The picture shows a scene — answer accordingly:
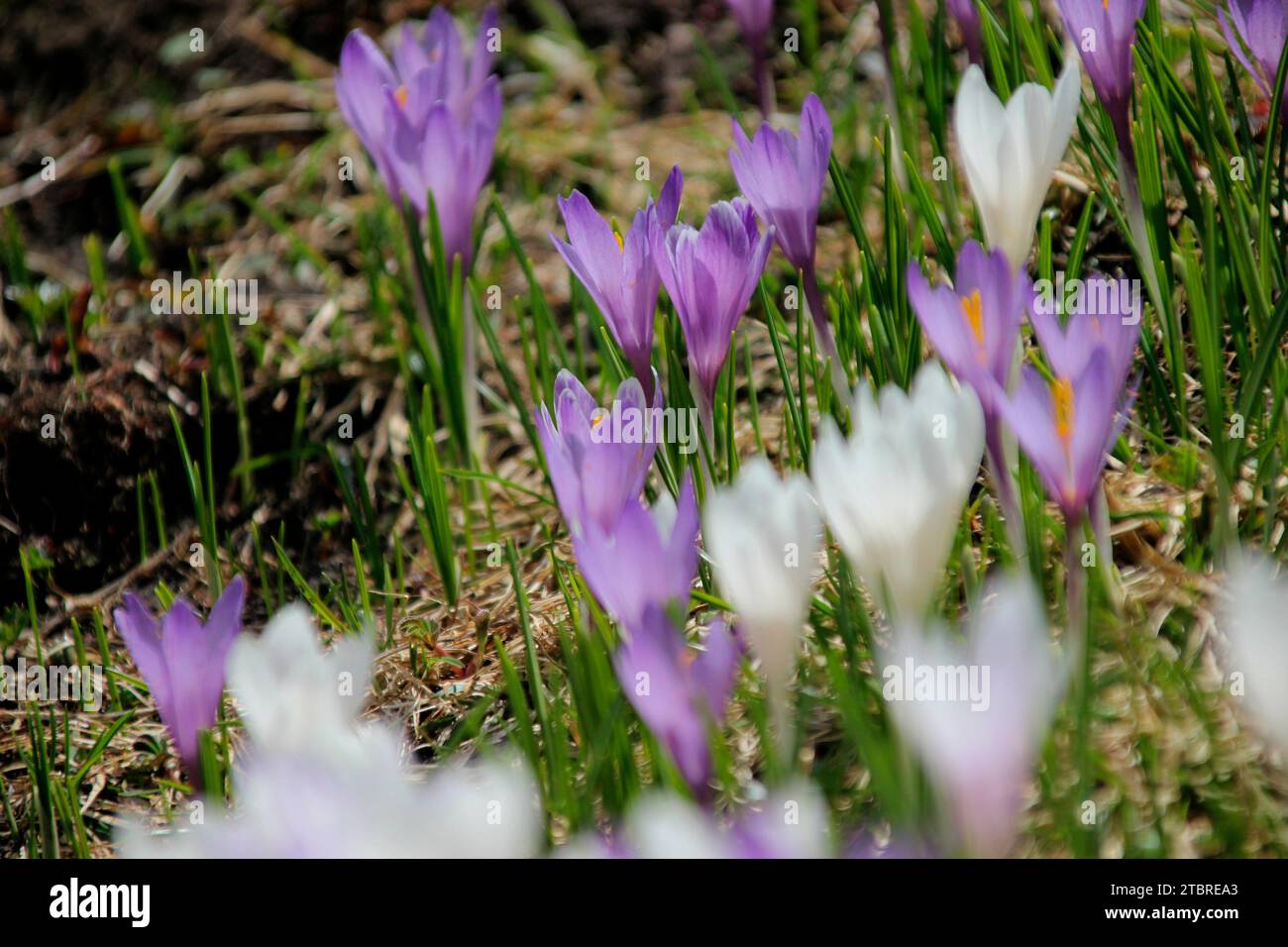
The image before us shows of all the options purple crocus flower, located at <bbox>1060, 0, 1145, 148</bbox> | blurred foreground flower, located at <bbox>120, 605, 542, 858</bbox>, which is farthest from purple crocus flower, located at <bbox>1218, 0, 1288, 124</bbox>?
blurred foreground flower, located at <bbox>120, 605, 542, 858</bbox>

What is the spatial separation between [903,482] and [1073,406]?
0.60 ft

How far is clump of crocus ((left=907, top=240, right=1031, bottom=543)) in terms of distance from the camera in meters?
1.08

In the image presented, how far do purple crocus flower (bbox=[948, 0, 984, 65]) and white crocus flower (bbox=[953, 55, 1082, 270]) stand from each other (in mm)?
428

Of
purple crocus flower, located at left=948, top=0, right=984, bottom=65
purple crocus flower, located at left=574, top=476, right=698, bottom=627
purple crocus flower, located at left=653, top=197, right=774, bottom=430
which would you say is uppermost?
purple crocus flower, located at left=948, top=0, right=984, bottom=65

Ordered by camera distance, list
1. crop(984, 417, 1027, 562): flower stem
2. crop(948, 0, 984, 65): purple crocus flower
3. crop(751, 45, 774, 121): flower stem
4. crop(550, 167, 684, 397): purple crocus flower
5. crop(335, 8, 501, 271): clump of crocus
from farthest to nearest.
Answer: crop(751, 45, 774, 121): flower stem, crop(335, 8, 501, 271): clump of crocus, crop(948, 0, 984, 65): purple crocus flower, crop(550, 167, 684, 397): purple crocus flower, crop(984, 417, 1027, 562): flower stem

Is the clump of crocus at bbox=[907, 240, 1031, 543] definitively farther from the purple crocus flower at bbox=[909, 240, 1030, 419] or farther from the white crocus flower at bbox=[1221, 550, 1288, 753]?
the white crocus flower at bbox=[1221, 550, 1288, 753]

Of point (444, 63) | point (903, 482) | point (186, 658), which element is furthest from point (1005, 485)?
point (444, 63)

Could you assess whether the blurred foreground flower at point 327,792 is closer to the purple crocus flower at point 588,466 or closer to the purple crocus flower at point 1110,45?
the purple crocus flower at point 588,466

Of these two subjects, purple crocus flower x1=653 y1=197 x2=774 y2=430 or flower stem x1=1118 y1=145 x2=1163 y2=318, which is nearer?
purple crocus flower x1=653 y1=197 x2=774 y2=430

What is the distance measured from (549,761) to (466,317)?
35.4 inches

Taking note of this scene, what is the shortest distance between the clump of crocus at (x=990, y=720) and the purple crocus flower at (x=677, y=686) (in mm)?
160

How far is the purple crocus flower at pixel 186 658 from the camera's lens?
3.63 feet

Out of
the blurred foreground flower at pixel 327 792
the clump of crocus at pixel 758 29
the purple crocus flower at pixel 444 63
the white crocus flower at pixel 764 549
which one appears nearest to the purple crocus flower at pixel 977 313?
the white crocus flower at pixel 764 549
